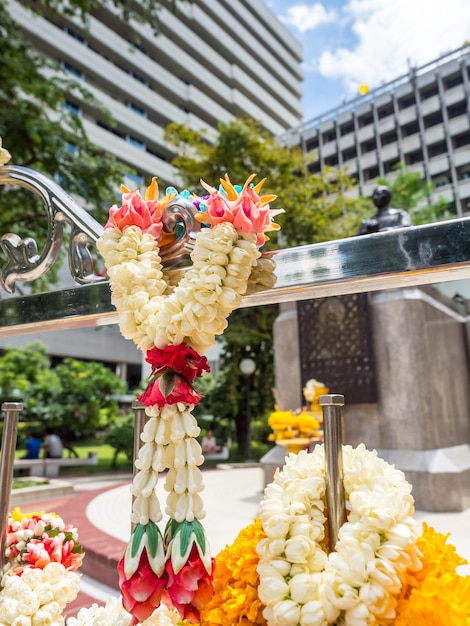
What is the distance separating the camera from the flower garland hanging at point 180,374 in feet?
2.70

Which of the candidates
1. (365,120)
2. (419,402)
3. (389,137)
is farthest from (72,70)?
(419,402)

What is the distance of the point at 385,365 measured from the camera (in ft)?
16.9

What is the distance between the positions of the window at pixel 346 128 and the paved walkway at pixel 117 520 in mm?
31801

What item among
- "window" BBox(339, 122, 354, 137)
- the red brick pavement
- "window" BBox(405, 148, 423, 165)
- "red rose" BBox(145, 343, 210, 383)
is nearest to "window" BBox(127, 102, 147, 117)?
"window" BBox(339, 122, 354, 137)

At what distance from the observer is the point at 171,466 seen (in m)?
0.88

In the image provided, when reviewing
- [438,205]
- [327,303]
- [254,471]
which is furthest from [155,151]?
[327,303]

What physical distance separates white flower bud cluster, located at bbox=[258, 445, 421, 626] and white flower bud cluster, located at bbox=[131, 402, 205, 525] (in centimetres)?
14

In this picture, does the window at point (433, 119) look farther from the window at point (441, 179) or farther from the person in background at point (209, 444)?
the person in background at point (209, 444)

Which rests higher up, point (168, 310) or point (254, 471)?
point (168, 310)

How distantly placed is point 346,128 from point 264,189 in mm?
25632

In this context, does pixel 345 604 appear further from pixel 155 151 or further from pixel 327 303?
pixel 155 151

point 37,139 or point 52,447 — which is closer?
point 37,139

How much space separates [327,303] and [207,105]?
100 feet

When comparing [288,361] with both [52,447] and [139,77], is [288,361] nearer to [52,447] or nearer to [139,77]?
[52,447]
